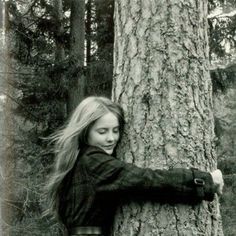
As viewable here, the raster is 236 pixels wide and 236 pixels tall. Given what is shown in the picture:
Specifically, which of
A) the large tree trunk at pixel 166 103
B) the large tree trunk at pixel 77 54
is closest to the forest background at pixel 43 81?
the large tree trunk at pixel 77 54

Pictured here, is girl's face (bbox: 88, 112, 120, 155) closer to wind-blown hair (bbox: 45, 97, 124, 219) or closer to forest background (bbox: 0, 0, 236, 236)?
wind-blown hair (bbox: 45, 97, 124, 219)

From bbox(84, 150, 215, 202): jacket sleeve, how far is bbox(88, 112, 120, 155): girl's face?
0.16 meters

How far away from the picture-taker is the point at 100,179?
108 inches

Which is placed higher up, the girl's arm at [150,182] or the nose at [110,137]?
the nose at [110,137]

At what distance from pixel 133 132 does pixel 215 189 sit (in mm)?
577

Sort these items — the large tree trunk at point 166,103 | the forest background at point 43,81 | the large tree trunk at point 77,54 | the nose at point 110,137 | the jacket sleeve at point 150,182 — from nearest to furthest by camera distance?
the jacket sleeve at point 150,182 → the large tree trunk at point 166,103 → the nose at point 110,137 → the large tree trunk at point 77,54 → the forest background at point 43,81

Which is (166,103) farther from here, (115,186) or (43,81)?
(43,81)

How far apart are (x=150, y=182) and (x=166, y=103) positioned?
1.56 ft

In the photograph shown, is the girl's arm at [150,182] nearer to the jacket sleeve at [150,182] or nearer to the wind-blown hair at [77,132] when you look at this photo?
the jacket sleeve at [150,182]

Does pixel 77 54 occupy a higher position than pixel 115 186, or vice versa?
pixel 77 54

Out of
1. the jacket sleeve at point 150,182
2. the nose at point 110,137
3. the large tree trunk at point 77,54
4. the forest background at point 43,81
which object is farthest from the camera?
the forest background at point 43,81

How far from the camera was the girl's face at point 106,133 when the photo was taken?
2.92 m

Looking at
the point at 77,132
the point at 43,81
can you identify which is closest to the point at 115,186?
the point at 77,132

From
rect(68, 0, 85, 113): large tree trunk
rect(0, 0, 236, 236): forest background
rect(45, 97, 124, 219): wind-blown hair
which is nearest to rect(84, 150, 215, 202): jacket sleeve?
rect(45, 97, 124, 219): wind-blown hair
